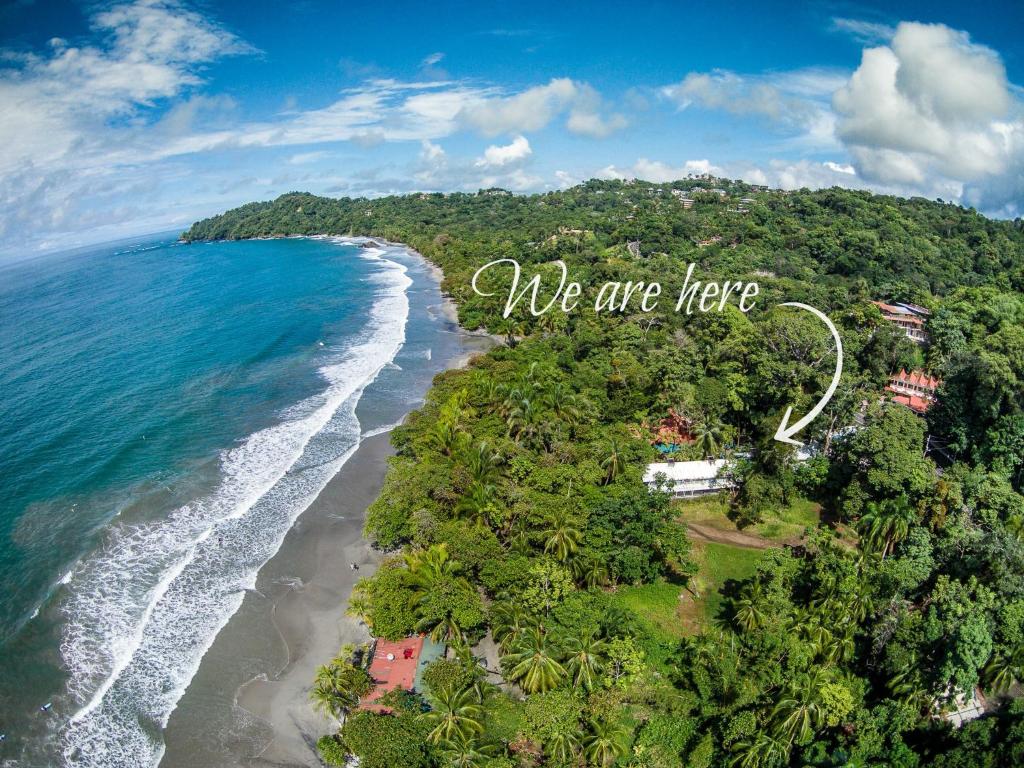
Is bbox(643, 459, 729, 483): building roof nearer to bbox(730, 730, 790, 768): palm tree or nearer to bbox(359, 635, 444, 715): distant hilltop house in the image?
bbox(359, 635, 444, 715): distant hilltop house

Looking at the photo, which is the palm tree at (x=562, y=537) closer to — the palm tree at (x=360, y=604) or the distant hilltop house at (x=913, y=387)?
the palm tree at (x=360, y=604)

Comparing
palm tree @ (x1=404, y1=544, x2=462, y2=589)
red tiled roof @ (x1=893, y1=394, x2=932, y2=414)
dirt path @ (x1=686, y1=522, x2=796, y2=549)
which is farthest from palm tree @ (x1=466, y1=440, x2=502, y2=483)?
red tiled roof @ (x1=893, y1=394, x2=932, y2=414)

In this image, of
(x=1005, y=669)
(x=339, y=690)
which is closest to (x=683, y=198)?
(x=1005, y=669)

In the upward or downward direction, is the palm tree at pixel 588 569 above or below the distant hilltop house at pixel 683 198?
above

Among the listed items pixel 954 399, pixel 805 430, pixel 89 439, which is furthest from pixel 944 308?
pixel 89 439

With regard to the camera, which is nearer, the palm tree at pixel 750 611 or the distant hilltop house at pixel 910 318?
the palm tree at pixel 750 611

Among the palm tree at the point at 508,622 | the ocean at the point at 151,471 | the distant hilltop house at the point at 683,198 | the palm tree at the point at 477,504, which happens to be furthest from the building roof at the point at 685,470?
the distant hilltop house at the point at 683,198

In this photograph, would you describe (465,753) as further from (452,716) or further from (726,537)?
(726,537)
